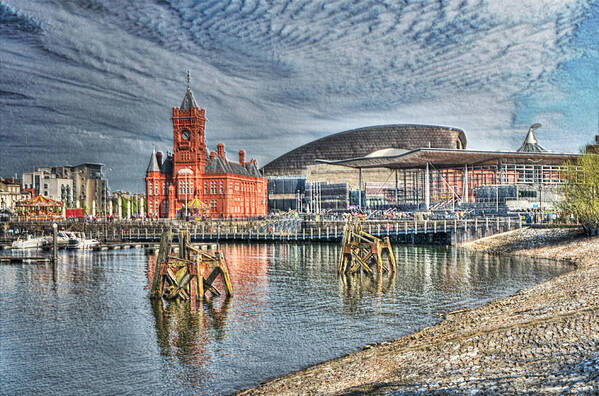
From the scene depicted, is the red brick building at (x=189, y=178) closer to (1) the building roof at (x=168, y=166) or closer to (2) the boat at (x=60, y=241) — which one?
(1) the building roof at (x=168, y=166)

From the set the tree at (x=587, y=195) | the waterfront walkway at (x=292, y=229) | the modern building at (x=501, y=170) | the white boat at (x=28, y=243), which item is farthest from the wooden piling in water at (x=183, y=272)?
the modern building at (x=501, y=170)

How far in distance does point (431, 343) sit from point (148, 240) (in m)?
63.4

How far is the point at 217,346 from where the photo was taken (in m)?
19.1

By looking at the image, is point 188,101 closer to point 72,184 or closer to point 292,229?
point 292,229

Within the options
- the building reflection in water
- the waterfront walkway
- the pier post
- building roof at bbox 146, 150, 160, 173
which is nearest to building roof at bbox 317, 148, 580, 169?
the waterfront walkway

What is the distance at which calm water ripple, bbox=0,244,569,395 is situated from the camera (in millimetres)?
16375

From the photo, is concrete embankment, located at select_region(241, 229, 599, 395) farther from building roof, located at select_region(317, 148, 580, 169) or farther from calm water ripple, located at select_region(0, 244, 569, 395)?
building roof, located at select_region(317, 148, 580, 169)

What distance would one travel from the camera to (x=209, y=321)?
901 inches

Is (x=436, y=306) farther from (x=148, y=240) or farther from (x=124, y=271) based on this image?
(x=148, y=240)

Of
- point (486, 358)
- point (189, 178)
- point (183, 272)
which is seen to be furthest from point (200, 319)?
point (189, 178)

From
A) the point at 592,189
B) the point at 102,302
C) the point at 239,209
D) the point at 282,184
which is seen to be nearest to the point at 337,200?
the point at 282,184

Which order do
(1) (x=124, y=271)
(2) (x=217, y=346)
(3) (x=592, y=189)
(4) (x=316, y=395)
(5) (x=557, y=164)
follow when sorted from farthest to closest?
(5) (x=557, y=164)
(3) (x=592, y=189)
(1) (x=124, y=271)
(2) (x=217, y=346)
(4) (x=316, y=395)

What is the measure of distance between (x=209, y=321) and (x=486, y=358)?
12699mm

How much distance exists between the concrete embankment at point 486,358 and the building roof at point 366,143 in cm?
14263
